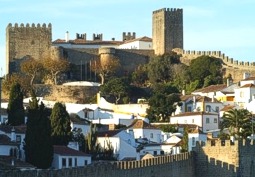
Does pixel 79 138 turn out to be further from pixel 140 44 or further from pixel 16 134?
pixel 140 44

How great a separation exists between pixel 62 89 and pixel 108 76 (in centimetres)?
646

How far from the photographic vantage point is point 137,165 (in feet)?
125

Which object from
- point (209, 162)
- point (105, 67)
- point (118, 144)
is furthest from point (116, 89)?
point (209, 162)

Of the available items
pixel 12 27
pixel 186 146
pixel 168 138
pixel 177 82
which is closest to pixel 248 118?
pixel 168 138

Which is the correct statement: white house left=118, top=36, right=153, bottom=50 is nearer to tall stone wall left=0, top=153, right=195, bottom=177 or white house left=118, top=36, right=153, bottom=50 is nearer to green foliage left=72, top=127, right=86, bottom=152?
green foliage left=72, top=127, right=86, bottom=152

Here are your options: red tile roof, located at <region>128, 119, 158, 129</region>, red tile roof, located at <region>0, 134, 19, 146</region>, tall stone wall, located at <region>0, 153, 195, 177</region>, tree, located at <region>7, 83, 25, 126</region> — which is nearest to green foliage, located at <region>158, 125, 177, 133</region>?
red tile roof, located at <region>128, 119, 158, 129</region>

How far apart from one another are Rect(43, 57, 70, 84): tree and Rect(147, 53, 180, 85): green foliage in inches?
240

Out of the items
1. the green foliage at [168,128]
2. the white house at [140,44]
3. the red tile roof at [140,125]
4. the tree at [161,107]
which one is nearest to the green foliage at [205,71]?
the tree at [161,107]

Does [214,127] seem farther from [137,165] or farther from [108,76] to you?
[137,165]

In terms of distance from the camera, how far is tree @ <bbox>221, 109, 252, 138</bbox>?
59.4 meters

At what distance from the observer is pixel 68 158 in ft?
153

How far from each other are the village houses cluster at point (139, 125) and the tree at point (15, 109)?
1570 mm

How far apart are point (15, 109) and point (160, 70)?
29491 mm

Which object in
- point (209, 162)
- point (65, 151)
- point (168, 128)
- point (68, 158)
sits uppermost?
point (168, 128)
